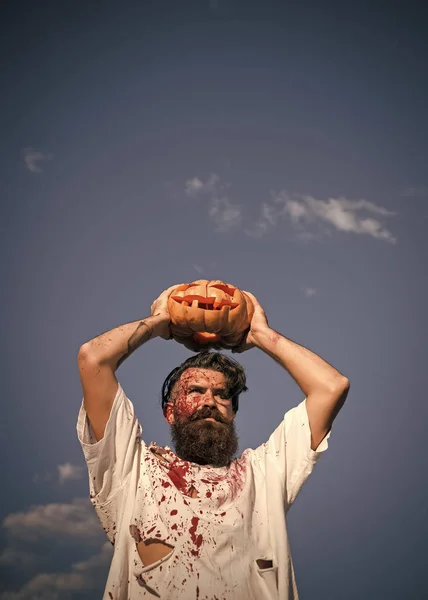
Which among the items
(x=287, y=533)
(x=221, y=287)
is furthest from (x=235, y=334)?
(x=287, y=533)

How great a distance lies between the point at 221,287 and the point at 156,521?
2029 mm

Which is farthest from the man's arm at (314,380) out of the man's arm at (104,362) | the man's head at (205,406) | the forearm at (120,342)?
the man's arm at (104,362)

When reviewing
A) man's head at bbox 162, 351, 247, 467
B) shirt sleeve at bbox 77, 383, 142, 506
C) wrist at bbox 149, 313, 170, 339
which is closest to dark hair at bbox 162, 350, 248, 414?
man's head at bbox 162, 351, 247, 467

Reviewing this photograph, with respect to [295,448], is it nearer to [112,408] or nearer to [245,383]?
[245,383]

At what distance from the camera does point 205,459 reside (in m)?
4.11

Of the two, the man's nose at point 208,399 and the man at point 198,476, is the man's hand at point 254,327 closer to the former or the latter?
the man at point 198,476

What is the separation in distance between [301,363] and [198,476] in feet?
3.81

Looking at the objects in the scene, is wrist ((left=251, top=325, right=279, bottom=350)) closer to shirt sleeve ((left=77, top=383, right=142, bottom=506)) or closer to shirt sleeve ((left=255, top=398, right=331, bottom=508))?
shirt sleeve ((left=255, top=398, right=331, bottom=508))

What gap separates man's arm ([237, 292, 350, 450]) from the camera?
398 centimetres

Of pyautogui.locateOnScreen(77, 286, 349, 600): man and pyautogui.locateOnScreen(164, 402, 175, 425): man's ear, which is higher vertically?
pyautogui.locateOnScreen(164, 402, 175, 425): man's ear

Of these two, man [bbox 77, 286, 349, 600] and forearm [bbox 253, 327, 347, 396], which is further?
forearm [bbox 253, 327, 347, 396]

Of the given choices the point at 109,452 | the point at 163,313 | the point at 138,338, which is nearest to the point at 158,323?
the point at 163,313

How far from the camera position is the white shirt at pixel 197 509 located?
3332 millimetres

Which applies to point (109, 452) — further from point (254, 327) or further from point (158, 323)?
point (254, 327)
